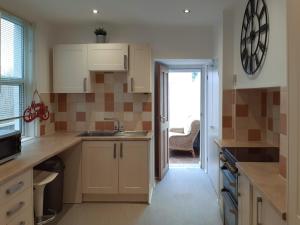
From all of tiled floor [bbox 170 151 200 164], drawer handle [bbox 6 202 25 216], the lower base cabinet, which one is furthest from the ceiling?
tiled floor [bbox 170 151 200 164]

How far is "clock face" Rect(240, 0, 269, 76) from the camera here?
2416mm

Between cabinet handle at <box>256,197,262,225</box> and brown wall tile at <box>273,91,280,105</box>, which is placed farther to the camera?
brown wall tile at <box>273,91,280,105</box>

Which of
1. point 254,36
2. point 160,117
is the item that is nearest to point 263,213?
point 254,36

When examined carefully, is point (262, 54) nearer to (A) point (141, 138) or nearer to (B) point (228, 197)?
(B) point (228, 197)

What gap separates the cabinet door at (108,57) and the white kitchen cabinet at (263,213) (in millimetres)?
2619

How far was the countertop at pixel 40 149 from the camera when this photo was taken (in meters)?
2.24

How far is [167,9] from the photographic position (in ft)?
11.8

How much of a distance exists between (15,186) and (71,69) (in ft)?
7.37

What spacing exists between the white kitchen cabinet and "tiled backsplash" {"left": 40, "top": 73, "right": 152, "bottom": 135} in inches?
103

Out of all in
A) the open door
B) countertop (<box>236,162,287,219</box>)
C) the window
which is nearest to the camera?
countertop (<box>236,162,287,219</box>)

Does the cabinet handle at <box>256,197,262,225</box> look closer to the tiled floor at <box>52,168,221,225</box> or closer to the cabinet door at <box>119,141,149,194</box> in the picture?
the tiled floor at <box>52,168,221,225</box>

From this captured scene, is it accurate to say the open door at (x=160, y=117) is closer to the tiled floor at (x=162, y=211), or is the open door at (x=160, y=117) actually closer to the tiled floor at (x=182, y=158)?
the tiled floor at (x=162, y=211)

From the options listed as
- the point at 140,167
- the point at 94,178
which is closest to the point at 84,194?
the point at 94,178

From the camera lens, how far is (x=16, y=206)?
7.24 ft
